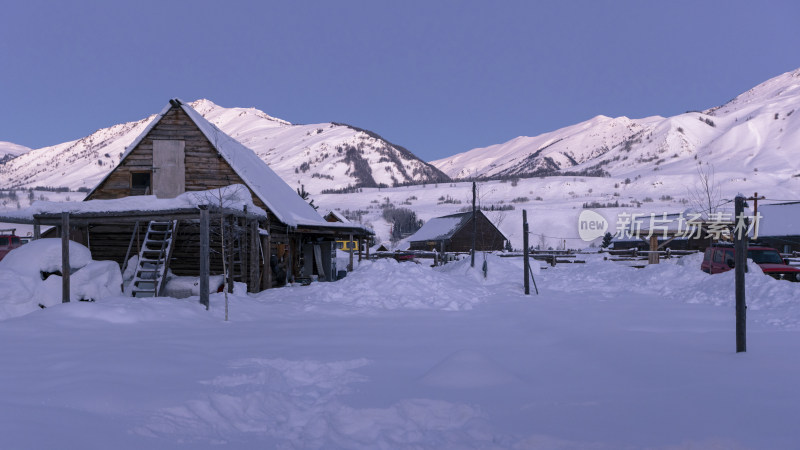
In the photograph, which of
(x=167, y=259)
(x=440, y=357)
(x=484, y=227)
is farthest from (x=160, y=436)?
(x=484, y=227)

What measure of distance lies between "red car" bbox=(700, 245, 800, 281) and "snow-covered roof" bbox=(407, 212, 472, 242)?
2877cm

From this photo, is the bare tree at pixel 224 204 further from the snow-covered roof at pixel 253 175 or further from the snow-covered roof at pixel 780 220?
the snow-covered roof at pixel 780 220

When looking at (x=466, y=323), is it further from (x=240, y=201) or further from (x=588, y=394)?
(x=240, y=201)

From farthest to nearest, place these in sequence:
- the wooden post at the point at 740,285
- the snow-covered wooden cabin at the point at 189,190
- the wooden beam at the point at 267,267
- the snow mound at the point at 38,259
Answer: the wooden beam at the point at 267,267 → the snow-covered wooden cabin at the point at 189,190 → the snow mound at the point at 38,259 → the wooden post at the point at 740,285

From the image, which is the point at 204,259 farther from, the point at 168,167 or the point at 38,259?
the point at 168,167

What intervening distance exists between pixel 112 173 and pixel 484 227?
38174 millimetres

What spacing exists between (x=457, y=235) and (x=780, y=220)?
27828 millimetres

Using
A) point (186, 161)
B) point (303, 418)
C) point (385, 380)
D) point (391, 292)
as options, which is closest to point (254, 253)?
point (391, 292)

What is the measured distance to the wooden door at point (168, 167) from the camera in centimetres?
1891

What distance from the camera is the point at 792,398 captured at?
550 cm

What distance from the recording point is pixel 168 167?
19.1 m

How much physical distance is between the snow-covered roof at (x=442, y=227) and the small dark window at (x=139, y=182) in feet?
107

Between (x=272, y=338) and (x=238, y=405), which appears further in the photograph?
(x=272, y=338)

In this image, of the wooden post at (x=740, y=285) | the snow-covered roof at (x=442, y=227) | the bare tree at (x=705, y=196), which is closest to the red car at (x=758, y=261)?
the wooden post at (x=740, y=285)
